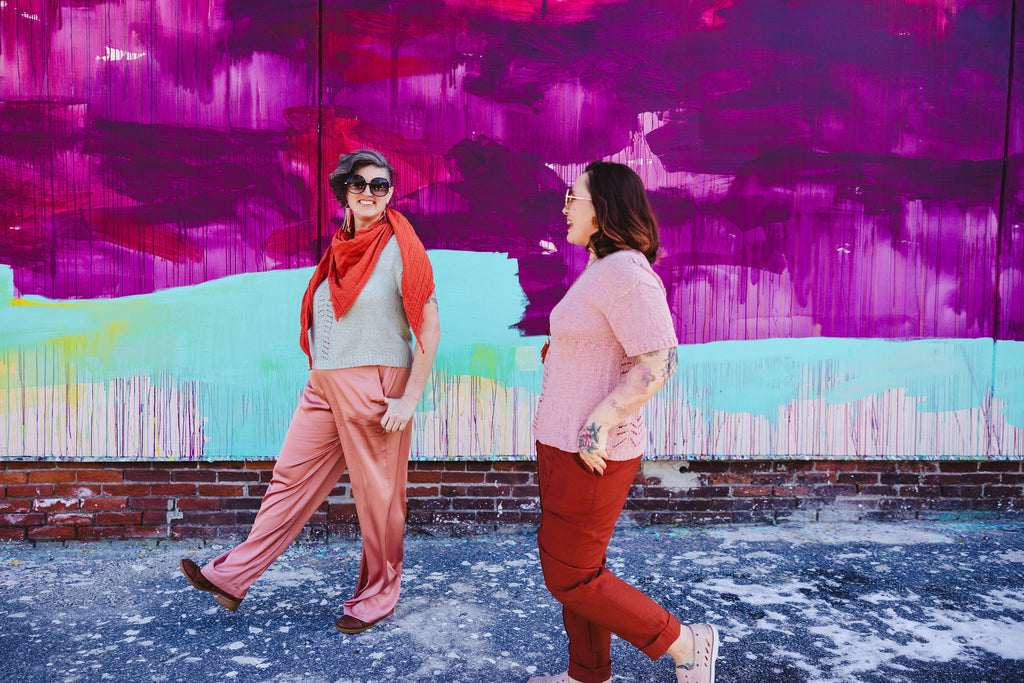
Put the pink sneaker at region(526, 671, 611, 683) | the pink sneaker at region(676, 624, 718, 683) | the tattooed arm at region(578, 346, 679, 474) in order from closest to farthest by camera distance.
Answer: the tattooed arm at region(578, 346, 679, 474) < the pink sneaker at region(676, 624, 718, 683) < the pink sneaker at region(526, 671, 611, 683)

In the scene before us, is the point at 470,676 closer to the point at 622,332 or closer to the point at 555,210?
the point at 622,332

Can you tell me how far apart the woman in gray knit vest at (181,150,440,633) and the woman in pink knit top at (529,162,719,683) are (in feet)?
2.83

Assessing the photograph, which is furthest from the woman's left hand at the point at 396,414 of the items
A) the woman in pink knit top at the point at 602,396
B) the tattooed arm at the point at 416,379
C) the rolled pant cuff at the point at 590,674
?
the rolled pant cuff at the point at 590,674

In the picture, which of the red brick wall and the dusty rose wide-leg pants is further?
the red brick wall

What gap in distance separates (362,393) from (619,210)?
4.29 feet

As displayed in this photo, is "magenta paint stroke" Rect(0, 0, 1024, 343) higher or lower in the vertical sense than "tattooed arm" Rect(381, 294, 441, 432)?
higher

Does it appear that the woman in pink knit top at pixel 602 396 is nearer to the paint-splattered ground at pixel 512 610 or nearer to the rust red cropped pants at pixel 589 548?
the rust red cropped pants at pixel 589 548

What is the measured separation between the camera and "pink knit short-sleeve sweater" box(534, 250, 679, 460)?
217 centimetres

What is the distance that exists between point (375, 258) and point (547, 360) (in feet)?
3.20

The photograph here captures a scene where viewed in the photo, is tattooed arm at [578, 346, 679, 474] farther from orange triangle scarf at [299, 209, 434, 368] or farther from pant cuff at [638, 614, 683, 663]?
orange triangle scarf at [299, 209, 434, 368]

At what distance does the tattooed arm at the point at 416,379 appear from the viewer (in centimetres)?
298

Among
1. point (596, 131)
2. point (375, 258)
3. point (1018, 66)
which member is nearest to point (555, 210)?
point (596, 131)

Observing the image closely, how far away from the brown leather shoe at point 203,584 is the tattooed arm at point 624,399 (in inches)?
67.2

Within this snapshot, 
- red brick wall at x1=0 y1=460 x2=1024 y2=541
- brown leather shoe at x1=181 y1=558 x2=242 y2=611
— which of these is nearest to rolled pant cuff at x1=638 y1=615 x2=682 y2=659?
brown leather shoe at x1=181 y1=558 x2=242 y2=611
